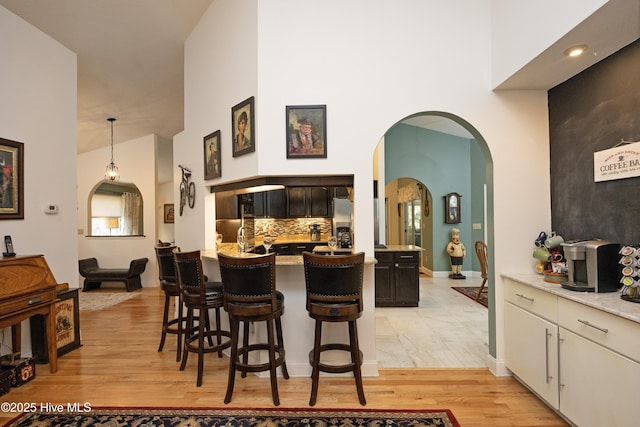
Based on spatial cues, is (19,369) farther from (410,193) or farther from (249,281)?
(410,193)

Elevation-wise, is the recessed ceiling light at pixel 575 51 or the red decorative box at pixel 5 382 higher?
the recessed ceiling light at pixel 575 51

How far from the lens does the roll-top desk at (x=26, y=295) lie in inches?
106

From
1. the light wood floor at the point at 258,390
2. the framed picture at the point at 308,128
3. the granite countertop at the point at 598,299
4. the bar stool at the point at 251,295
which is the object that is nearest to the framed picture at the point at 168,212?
the light wood floor at the point at 258,390

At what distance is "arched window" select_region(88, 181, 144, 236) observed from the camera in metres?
10.0

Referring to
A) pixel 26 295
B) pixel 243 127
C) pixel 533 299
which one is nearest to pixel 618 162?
pixel 533 299

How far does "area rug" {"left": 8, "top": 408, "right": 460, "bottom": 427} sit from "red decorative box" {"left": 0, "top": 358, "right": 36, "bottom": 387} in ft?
1.87

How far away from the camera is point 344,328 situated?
9.77 ft

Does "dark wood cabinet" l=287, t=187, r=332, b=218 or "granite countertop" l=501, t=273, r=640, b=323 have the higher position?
"dark wood cabinet" l=287, t=187, r=332, b=218

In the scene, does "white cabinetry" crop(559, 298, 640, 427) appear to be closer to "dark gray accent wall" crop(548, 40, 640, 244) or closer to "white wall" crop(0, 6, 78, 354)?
"dark gray accent wall" crop(548, 40, 640, 244)

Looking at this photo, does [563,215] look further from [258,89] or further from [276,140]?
[258,89]

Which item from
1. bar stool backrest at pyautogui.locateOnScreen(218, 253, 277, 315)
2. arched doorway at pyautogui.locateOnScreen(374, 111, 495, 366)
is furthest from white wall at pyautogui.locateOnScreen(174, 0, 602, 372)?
arched doorway at pyautogui.locateOnScreen(374, 111, 495, 366)

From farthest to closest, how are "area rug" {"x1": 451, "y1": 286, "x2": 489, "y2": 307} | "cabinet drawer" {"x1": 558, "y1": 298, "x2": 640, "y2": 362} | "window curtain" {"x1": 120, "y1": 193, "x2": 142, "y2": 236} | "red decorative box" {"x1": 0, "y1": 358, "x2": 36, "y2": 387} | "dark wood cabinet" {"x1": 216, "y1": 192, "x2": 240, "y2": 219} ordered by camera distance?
"window curtain" {"x1": 120, "y1": 193, "x2": 142, "y2": 236}, "area rug" {"x1": 451, "y1": 286, "x2": 489, "y2": 307}, "dark wood cabinet" {"x1": 216, "y1": 192, "x2": 240, "y2": 219}, "red decorative box" {"x1": 0, "y1": 358, "x2": 36, "y2": 387}, "cabinet drawer" {"x1": 558, "y1": 298, "x2": 640, "y2": 362}

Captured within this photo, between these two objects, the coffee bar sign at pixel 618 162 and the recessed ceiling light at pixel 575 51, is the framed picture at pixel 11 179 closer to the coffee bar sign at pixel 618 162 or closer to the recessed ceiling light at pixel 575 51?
the recessed ceiling light at pixel 575 51

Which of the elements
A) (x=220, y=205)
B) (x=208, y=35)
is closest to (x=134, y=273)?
(x=220, y=205)
